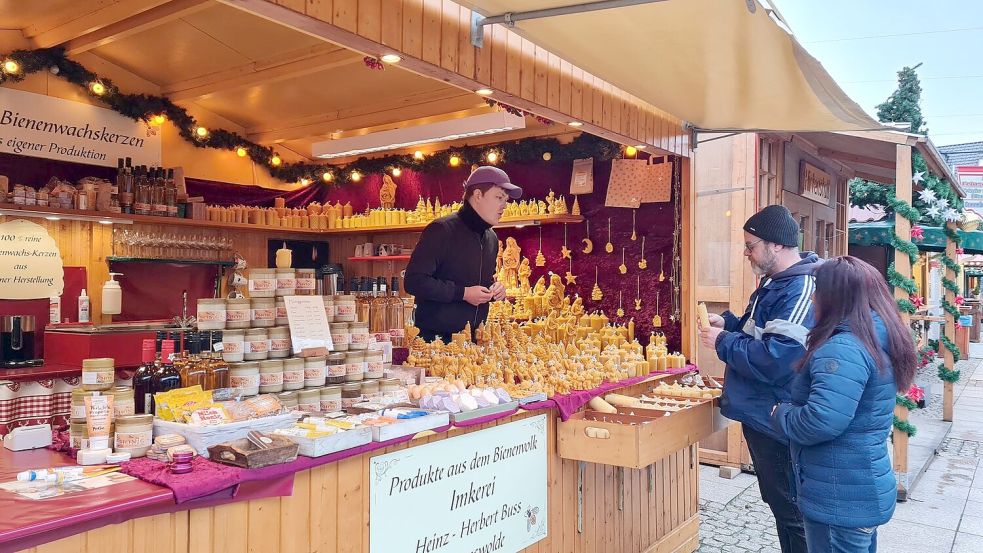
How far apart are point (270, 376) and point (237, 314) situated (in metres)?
0.27

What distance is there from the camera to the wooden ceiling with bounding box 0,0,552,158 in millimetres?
5539

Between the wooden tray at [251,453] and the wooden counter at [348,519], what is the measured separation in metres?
0.13

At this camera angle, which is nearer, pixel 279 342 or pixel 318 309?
pixel 279 342

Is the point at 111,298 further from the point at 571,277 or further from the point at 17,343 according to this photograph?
the point at 571,277

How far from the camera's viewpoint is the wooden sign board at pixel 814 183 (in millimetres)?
7672

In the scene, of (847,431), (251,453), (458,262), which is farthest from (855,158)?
(251,453)

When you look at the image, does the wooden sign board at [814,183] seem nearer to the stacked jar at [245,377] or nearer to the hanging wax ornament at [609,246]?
the hanging wax ornament at [609,246]

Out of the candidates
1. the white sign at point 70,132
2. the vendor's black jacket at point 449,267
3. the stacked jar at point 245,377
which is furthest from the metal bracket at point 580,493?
the white sign at point 70,132

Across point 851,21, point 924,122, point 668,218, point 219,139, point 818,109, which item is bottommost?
point 668,218

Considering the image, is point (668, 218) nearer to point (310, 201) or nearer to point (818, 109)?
point (818, 109)

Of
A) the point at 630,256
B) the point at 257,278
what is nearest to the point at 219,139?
the point at 630,256

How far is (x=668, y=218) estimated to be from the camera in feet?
19.6

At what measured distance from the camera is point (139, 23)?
17.7 feet

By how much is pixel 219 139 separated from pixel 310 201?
138cm
